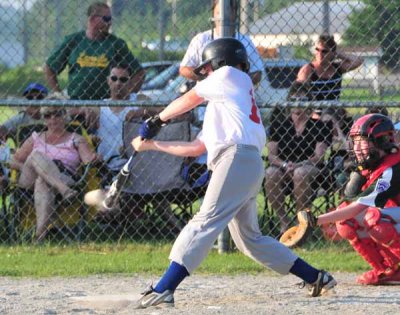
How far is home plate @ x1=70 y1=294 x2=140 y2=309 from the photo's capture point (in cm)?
632

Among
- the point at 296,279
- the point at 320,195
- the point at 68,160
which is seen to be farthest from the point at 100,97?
the point at 296,279

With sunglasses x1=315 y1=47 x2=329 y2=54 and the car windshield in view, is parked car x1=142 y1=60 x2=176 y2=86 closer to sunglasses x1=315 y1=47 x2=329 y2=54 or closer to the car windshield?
the car windshield

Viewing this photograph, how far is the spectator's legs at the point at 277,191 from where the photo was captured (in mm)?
8953

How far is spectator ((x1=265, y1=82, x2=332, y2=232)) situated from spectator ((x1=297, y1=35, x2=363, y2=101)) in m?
0.13

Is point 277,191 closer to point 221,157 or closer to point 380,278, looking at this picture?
point 380,278

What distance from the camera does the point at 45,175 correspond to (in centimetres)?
894

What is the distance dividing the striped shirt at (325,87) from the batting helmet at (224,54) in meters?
2.83

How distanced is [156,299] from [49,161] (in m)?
3.15

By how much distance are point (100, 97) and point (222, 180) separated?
367 cm

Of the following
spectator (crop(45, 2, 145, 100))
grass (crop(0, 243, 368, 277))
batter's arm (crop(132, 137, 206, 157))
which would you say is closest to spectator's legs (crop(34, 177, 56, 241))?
grass (crop(0, 243, 368, 277))

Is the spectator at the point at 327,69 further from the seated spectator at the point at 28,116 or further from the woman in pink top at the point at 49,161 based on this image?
the seated spectator at the point at 28,116

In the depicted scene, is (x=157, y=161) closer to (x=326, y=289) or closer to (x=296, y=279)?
(x=296, y=279)

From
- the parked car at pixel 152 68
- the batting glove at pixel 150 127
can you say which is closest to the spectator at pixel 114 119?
the batting glove at pixel 150 127

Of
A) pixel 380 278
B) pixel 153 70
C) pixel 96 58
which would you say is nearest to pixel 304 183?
pixel 380 278
